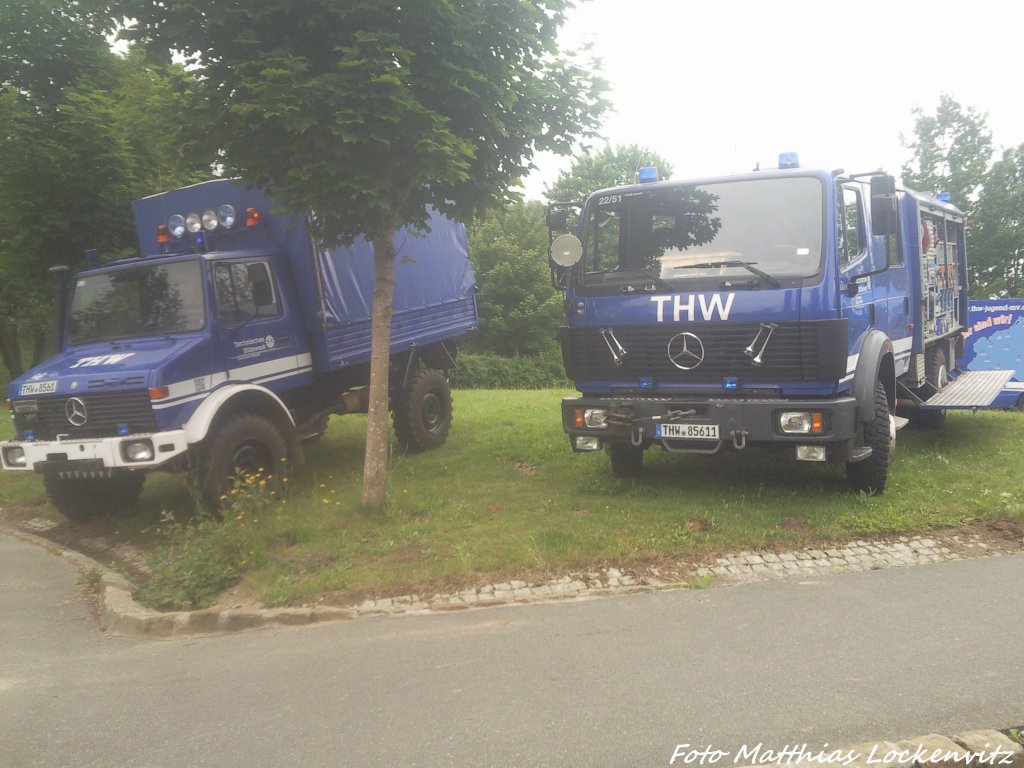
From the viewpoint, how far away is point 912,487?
7.09 meters

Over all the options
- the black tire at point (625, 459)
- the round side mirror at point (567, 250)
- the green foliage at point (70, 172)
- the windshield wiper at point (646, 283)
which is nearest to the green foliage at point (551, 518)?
the black tire at point (625, 459)

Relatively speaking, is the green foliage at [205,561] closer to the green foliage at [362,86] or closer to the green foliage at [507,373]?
the green foliage at [362,86]

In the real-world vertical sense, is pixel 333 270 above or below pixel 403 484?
above

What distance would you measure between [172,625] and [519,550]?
238 cm

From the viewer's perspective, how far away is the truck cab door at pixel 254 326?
7.68m

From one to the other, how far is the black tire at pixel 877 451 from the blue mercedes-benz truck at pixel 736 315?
0.5 inches

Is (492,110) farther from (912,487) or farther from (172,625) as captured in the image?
(912,487)

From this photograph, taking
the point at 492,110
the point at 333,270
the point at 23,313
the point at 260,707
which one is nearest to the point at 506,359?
the point at 23,313

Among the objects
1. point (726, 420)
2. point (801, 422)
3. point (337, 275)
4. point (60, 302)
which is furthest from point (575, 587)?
point (60, 302)

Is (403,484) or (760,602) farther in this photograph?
(403,484)

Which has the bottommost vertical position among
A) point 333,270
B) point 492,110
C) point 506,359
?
point 506,359

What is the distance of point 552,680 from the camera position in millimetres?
3988

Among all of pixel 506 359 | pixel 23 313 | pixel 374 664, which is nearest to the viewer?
pixel 374 664

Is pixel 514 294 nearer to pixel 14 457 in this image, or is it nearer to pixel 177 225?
pixel 177 225
